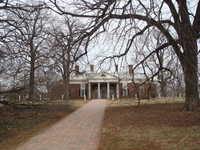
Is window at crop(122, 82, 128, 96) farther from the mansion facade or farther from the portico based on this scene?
the portico

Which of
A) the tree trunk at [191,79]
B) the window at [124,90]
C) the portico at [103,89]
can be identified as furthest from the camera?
the window at [124,90]

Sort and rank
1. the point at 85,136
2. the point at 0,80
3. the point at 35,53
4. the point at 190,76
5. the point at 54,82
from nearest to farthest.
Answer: the point at 85,136, the point at 190,76, the point at 35,53, the point at 0,80, the point at 54,82

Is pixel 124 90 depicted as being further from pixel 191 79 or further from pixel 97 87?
pixel 191 79

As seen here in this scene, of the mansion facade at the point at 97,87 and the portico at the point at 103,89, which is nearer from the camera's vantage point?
the mansion facade at the point at 97,87

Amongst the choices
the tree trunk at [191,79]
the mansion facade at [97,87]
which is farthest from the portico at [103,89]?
the tree trunk at [191,79]

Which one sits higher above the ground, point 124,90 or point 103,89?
point 103,89

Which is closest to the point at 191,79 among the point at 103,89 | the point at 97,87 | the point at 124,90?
the point at 124,90

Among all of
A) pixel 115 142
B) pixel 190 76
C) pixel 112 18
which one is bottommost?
pixel 115 142

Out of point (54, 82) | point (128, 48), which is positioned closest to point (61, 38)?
point (128, 48)

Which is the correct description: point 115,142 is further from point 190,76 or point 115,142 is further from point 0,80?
point 0,80

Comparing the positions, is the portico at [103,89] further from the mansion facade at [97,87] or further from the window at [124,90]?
the window at [124,90]

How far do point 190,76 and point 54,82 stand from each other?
3549 cm

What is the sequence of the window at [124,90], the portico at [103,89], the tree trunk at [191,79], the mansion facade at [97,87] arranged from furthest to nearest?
1. the window at [124,90]
2. the portico at [103,89]
3. the mansion facade at [97,87]
4. the tree trunk at [191,79]

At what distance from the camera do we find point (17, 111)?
22281mm
